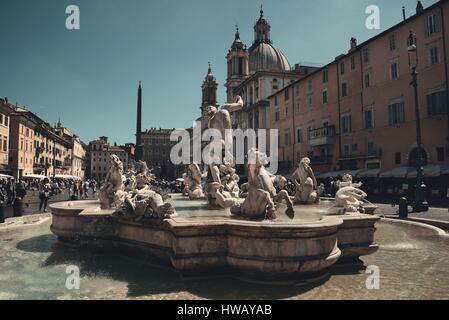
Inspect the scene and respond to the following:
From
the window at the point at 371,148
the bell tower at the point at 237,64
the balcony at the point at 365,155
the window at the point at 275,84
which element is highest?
the bell tower at the point at 237,64

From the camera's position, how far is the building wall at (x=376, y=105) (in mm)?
24703

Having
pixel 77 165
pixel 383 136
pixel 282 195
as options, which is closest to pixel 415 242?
pixel 282 195

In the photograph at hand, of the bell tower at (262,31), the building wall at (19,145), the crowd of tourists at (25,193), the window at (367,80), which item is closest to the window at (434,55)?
the window at (367,80)

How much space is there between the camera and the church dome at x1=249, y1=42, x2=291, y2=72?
7275 cm

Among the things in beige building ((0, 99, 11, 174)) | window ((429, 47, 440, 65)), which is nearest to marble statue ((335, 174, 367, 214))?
window ((429, 47, 440, 65))

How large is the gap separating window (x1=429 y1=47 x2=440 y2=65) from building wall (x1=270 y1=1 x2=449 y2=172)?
0.67ft

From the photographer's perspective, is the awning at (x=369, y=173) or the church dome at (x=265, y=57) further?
the church dome at (x=265, y=57)

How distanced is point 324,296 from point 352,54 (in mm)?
33573

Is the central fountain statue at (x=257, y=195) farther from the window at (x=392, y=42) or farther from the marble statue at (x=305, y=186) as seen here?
the window at (x=392, y=42)

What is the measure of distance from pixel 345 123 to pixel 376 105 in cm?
494

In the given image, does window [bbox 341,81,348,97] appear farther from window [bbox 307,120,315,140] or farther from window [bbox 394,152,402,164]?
window [bbox 394,152,402,164]

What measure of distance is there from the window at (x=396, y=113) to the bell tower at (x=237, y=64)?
158 feet
